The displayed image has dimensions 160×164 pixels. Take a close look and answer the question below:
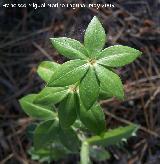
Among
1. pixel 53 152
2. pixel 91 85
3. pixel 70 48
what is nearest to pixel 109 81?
pixel 91 85

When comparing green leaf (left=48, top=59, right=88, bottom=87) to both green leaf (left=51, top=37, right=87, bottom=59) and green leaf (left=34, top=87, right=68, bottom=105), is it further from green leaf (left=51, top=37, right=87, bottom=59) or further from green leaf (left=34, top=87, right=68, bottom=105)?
green leaf (left=34, top=87, right=68, bottom=105)

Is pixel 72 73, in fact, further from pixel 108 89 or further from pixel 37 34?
pixel 37 34

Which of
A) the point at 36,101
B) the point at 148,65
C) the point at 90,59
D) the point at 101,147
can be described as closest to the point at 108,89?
the point at 90,59

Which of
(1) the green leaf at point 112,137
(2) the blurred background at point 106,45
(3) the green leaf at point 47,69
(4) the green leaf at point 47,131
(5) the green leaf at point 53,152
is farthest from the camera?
(2) the blurred background at point 106,45

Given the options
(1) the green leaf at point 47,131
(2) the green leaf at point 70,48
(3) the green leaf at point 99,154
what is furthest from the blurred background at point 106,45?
(2) the green leaf at point 70,48

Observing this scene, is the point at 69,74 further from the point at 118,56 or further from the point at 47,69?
the point at 47,69

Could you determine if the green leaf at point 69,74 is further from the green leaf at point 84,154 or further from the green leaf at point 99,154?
the green leaf at point 99,154
